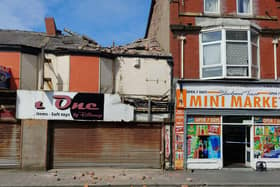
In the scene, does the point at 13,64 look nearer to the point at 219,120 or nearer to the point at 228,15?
the point at 219,120

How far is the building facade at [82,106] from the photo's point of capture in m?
13.3

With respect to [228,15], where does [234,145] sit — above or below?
below

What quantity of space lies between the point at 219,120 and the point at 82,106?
21.0 feet

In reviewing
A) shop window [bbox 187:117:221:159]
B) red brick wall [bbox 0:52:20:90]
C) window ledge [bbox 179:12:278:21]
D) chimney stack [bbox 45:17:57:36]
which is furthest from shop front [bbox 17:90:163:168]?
window ledge [bbox 179:12:278:21]

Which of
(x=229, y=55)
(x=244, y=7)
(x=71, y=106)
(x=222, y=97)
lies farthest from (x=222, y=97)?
(x=71, y=106)

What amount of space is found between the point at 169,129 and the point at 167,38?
15.1ft

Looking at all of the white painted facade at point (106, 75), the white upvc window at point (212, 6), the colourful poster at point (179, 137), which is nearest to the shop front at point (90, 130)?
the white painted facade at point (106, 75)

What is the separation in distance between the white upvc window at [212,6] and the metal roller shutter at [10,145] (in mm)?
10564

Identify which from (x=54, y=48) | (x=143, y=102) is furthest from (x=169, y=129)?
(x=54, y=48)

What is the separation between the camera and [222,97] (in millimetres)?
14250

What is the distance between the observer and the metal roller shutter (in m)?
13.1

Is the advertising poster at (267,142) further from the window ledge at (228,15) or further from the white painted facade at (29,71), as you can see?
the white painted facade at (29,71)

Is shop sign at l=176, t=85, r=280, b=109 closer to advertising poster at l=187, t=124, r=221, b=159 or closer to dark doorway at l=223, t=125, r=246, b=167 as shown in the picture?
advertising poster at l=187, t=124, r=221, b=159

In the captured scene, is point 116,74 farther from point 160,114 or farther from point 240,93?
point 240,93
